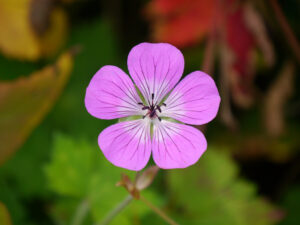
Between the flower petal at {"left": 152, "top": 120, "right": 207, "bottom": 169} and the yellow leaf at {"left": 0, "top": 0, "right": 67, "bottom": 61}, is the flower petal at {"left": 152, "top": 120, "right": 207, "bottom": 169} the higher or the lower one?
the lower one

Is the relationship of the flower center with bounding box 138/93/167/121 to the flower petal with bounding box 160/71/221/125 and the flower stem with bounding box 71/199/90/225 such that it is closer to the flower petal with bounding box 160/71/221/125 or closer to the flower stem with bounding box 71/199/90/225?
the flower petal with bounding box 160/71/221/125

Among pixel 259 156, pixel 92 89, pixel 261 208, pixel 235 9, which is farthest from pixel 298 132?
pixel 92 89

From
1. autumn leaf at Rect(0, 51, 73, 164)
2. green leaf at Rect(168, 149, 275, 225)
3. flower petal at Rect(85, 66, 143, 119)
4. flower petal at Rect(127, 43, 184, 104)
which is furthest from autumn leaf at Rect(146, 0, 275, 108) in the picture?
flower petal at Rect(85, 66, 143, 119)

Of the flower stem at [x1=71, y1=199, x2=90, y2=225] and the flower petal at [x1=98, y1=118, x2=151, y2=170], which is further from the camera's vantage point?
the flower stem at [x1=71, y1=199, x2=90, y2=225]

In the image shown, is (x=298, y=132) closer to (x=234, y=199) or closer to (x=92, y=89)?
(x=234, y=199)

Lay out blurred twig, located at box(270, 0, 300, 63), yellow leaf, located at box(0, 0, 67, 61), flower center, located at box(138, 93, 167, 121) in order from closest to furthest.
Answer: flower center, located at box(138, 93, 167, 121), blurred twig, located at box(270, 0, 300, 63), yellow leaf, located at box(0, 0, 67, 61)

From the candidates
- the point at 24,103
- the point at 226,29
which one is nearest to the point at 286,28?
the point at 226,29
